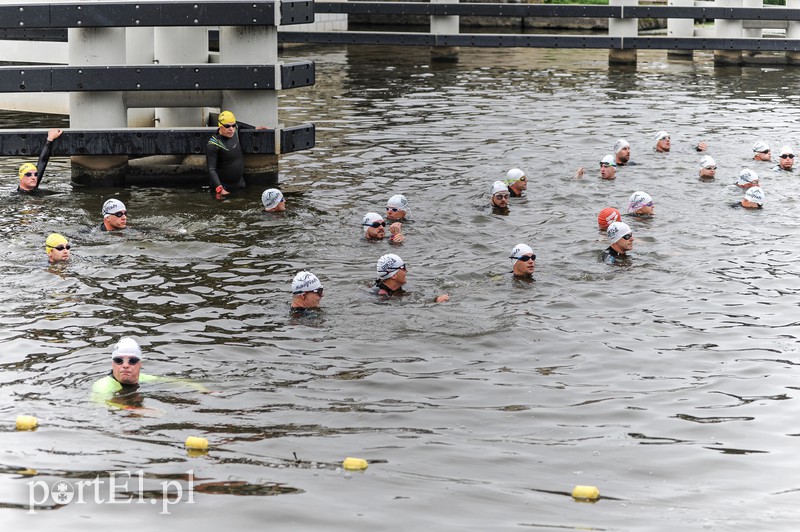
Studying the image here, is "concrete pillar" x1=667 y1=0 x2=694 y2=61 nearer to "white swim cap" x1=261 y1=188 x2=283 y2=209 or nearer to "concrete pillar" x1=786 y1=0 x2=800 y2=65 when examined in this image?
"concrete pillar" x1=786 y1=0 x2=800 y2=65

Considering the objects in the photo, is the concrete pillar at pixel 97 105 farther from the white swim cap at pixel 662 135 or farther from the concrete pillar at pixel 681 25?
the concrete pillar at pixel 681 25

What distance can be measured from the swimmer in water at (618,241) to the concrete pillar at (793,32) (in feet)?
70.7

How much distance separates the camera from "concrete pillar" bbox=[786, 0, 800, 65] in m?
35.3

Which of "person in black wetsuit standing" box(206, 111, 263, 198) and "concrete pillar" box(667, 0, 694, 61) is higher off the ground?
"concrete pillar" box(667, 0, 694, 61)

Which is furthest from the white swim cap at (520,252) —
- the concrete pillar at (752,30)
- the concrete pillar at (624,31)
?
the concrete pillar at (752,30)

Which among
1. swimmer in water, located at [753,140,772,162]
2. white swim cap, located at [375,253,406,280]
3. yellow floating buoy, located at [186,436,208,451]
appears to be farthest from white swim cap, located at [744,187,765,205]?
yellow floating buoy, located at [186,436,208,451]

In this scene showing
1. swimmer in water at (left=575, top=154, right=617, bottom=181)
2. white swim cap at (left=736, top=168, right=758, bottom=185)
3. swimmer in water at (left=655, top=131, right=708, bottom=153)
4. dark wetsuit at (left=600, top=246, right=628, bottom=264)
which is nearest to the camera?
dark wetsuit at (left=600, top=246, right=628, bottom=264)

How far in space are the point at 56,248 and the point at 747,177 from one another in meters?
11.9

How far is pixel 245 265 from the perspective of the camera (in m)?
16.3

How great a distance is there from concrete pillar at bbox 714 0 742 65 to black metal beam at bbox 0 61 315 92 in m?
19.8

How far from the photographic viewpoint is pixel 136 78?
19.9 metres

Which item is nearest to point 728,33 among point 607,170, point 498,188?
point 607,170

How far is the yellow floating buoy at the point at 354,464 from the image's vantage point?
9.72 m

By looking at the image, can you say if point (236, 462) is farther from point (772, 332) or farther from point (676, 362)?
point (772, 332)
